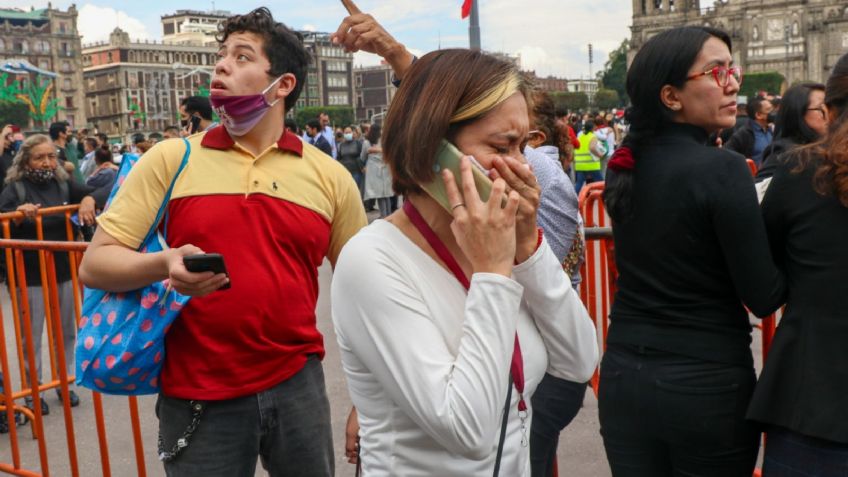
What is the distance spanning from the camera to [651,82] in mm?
2537

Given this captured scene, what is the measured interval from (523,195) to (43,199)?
20.1ft

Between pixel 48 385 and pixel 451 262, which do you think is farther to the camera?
pixel 48 385

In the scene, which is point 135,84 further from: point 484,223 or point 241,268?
point 484,223

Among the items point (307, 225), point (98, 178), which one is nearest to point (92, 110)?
point (98, 178)

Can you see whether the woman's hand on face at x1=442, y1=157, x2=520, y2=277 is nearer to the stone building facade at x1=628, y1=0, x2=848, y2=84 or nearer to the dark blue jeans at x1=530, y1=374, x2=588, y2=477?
the dark blue jeans at x1=530, y1=374, x2=588, y2=477

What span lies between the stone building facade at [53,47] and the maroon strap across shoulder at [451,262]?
12998 centimetres

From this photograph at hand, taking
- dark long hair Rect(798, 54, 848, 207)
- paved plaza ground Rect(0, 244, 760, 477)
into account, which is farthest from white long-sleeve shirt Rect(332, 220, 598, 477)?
paved plaza ground Rect(0, 244, 760, 477)

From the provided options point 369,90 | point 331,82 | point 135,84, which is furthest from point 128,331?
point 369,90

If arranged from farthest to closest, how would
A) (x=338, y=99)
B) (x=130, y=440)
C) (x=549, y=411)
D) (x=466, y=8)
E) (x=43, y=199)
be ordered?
(x=338, y=99), (x=43, y=199), (x=466, y=8), (x=130, y=440), (x=549, y=411)

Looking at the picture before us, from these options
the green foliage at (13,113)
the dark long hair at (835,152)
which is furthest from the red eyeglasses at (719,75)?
the green foliage at (13,113)

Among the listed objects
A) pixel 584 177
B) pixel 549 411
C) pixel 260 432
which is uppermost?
pixel 260 432

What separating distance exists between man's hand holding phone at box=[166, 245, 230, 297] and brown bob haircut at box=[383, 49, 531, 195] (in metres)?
0.65

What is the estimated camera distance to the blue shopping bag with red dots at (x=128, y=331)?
251cm

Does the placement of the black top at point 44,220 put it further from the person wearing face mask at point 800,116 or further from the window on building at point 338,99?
the window on building at point 338,99
